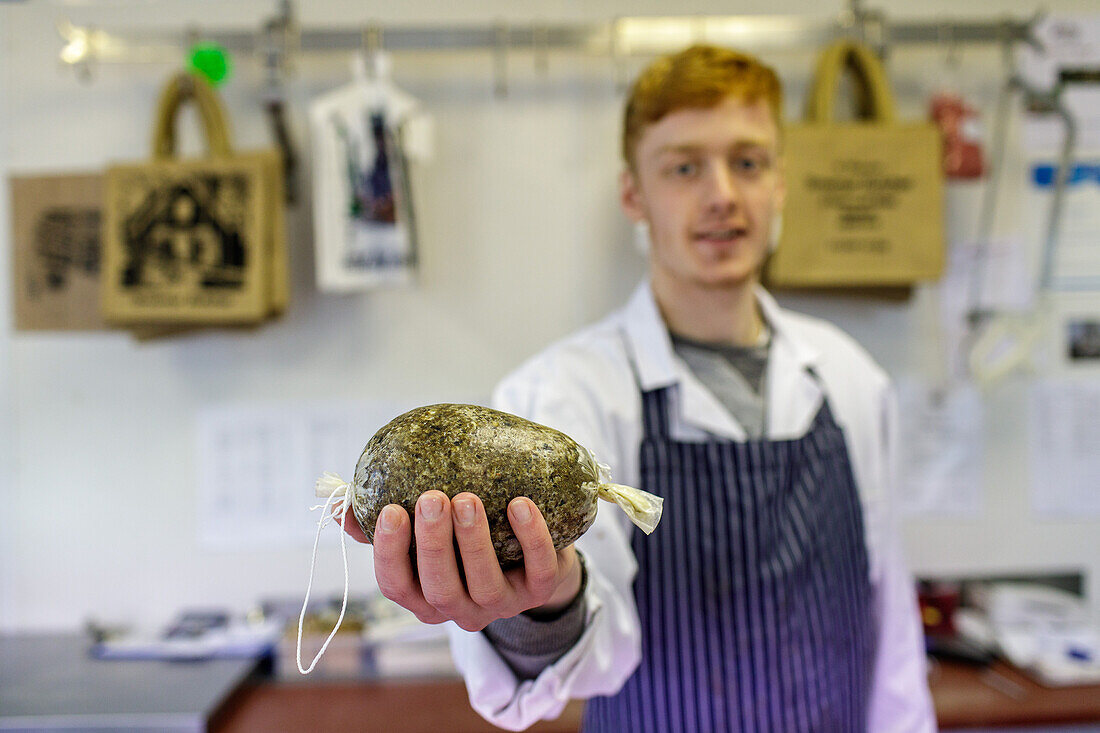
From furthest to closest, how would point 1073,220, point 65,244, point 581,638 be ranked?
point 1073,220 < point 65,244 < point 581,638

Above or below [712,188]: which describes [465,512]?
below

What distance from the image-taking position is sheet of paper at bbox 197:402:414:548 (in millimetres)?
1627

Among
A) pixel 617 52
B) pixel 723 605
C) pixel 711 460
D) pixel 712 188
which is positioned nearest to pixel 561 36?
pixel 617 52

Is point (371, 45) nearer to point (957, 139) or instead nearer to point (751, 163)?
point (751, 163)

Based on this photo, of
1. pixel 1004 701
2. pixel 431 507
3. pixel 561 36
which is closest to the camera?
pixel 431 507

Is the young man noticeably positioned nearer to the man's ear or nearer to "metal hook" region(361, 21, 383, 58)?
the man's ear

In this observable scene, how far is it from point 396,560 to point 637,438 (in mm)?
481

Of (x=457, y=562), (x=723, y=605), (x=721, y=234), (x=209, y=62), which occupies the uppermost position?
(x=209, y=62)

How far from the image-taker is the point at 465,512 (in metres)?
0.49

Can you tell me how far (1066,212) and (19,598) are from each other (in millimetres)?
2490

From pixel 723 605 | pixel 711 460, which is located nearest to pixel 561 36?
pixel 711 460

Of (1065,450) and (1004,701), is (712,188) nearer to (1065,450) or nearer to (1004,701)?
(1004,701)

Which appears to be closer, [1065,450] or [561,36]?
[561,36]

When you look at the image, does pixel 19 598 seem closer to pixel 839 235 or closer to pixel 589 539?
pixel 589 539
